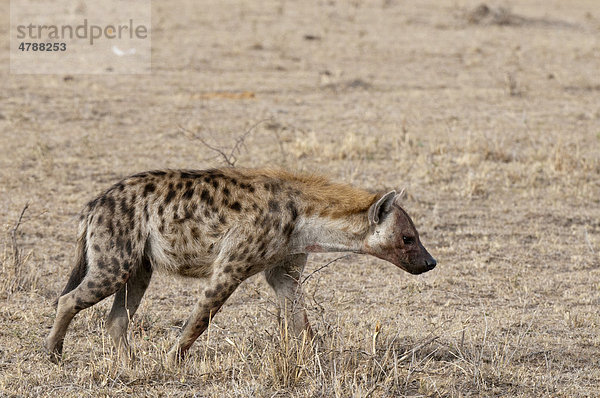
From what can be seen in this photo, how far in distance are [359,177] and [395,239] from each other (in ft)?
16.3

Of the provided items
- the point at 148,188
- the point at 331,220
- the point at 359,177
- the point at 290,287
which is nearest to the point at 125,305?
the point at 148,188

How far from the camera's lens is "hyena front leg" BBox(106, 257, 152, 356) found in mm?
5516

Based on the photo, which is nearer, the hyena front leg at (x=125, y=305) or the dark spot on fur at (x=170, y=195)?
the dark spot on fur at (x=170, y=195)

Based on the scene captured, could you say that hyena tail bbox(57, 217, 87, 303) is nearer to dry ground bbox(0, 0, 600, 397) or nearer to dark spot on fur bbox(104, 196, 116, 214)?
dark spot on fur bbox(104, 196, 116, 214)

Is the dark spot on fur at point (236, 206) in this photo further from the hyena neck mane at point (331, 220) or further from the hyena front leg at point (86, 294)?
the hyena front leg at point (86, 294)

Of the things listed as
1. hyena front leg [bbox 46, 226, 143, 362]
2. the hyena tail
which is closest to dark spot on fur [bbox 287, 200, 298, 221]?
hyena front leg [bbox 46, 226, 143, 362]

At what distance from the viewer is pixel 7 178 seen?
32.8 ft

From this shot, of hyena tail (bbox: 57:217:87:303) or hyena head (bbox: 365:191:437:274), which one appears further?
hyena head (bbox: 365:191:437:274)

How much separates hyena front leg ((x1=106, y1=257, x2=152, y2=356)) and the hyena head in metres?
1.36

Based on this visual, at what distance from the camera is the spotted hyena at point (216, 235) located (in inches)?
206

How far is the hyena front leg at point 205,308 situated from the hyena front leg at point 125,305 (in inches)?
17.1

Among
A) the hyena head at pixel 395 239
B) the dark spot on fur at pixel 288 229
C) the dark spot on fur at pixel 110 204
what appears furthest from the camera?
the hyena head at pixel 395 239

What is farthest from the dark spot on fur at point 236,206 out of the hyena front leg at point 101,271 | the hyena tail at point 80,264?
the hyena tail at point 80,264

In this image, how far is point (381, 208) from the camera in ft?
18.0
